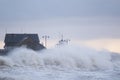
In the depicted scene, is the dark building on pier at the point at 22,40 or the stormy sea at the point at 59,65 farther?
the dark building on pier at the point at 22,40

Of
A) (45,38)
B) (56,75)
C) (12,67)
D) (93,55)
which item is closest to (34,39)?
(45,38)

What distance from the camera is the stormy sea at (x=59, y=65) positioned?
30561 millimetres

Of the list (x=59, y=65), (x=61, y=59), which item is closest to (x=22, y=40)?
(x=61, y=59)

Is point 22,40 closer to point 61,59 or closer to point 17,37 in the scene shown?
point 17,37

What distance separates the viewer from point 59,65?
38.9m

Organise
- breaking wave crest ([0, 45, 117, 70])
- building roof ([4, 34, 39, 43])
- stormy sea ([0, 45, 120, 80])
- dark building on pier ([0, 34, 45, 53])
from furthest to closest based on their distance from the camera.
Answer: building roof ([4, 34, 39, 43]) → dark building on pier ([0, 34, 45, 53]) → breaking wave crest ([0, 45, 117, 70]) → stormy sea ([0, 45, 120, 80])

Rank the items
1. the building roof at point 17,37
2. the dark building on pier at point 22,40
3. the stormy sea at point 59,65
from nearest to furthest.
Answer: the stormy sea at point 59,65 → the dark building on pier at point 22,40 → the building roof at point 17,37

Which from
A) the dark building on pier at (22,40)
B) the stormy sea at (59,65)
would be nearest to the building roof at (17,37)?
the dark building on pier at (22,40)

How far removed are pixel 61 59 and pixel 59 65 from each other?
2.14 m

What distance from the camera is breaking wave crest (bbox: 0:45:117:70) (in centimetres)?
3816

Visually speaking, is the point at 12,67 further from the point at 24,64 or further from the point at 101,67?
the point at 101,67

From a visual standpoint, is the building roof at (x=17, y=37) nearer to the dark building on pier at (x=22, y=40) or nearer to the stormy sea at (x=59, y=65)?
the dark building on pier at (x=22, y=40)

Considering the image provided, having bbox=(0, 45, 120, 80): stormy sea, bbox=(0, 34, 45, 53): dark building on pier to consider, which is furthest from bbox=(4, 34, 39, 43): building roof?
bbox=(0, 45, 120, 80): stormy sea

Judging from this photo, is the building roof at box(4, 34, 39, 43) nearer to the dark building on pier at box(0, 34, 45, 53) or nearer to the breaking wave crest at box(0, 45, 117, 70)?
the dark building on pier at box(0, 34, 45, 53)
